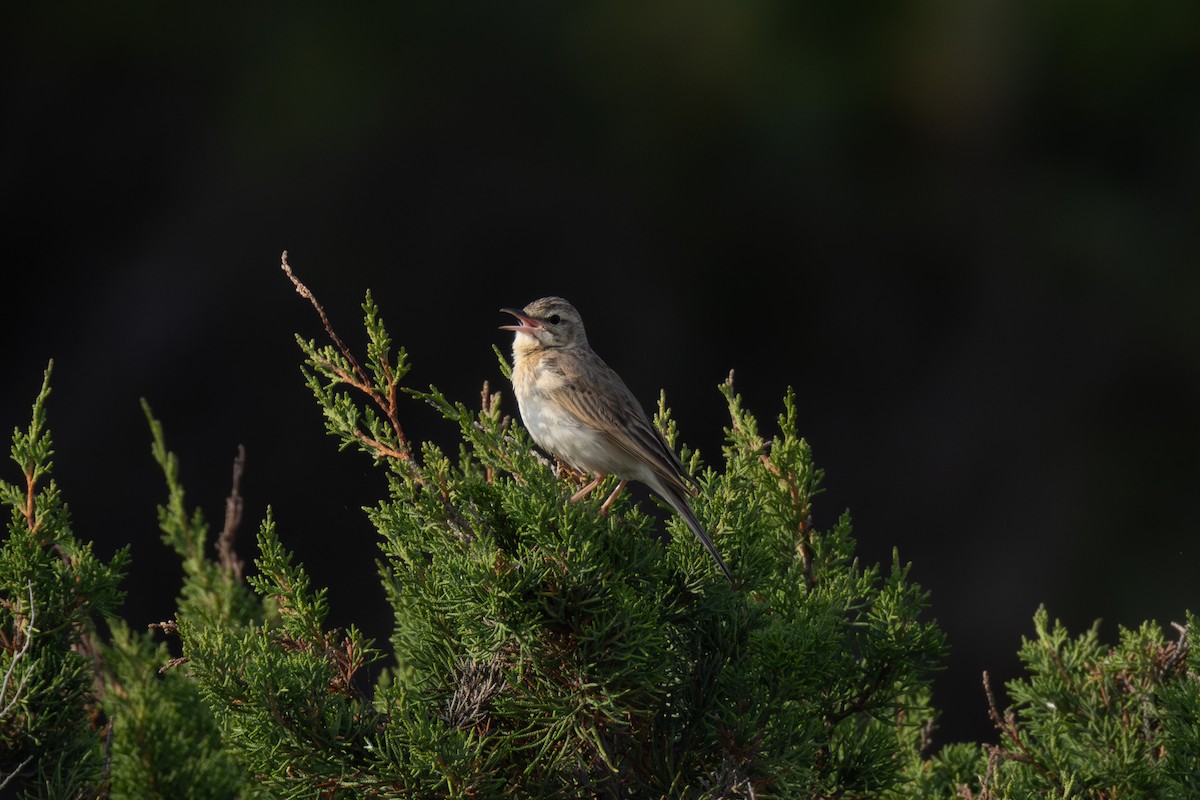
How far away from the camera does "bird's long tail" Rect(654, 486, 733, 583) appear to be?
109 inches

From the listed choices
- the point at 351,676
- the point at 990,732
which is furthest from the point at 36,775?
the point at 990,732

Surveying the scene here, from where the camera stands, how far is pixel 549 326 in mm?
4441

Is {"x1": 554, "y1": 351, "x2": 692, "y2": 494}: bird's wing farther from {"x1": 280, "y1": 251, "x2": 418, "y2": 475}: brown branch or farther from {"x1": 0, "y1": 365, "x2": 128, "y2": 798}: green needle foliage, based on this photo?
{"x1": 0, "y1": 365, "x2": 128, "y2": 798}: green needle foliage

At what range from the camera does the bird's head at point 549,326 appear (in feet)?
14.5

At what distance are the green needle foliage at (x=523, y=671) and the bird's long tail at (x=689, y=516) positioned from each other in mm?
26

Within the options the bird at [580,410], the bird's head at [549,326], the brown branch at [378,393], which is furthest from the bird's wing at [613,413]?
the brown branch at [378,393]

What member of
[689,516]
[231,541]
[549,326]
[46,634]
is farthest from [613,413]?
[46,634]

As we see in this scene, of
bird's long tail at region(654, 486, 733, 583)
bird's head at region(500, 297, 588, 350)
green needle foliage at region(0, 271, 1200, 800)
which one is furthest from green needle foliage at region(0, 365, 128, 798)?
bird's head at region(500, 297, 588, 350)

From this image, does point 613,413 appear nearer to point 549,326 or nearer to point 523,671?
point 549,326

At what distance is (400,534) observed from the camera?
9.09 ft

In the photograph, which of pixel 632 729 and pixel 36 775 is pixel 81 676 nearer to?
pixel 36 775

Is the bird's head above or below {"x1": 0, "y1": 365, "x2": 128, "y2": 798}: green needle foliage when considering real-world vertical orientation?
above

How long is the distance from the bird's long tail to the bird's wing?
0.02 meters

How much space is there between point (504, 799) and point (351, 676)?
17.9 inches
